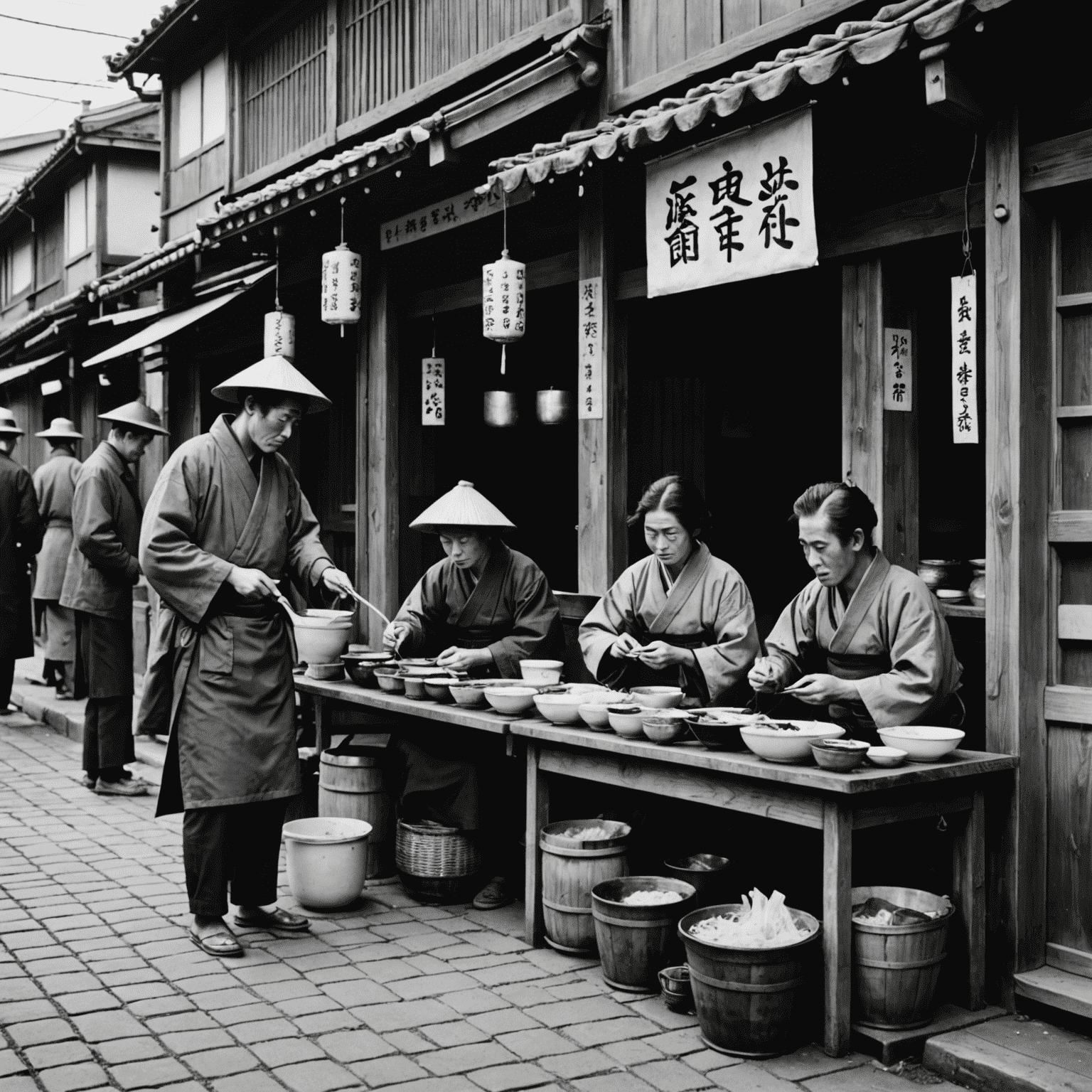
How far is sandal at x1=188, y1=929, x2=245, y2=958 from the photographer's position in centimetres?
580

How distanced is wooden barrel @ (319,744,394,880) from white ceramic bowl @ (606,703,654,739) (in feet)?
6.70

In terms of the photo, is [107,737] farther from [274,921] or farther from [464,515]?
[464,515]

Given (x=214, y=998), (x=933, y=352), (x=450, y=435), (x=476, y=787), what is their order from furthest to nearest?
(x=450, y=435) → (x=933, y=352) → (x=476, y=787) → (x=214, y=998)

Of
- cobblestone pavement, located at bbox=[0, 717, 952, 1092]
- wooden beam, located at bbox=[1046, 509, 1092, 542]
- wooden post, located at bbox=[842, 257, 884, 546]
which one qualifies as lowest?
cobblestone pavement, located at bbox=[0, 717, 952, 1092]

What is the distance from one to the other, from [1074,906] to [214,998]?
3.59 meters

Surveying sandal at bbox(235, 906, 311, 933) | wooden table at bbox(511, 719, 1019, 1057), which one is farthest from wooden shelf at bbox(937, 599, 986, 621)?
sandal at bbox(235, 906, 311, 933)

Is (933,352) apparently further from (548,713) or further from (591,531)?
(548,713)

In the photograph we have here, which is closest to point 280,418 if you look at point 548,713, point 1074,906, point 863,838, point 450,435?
point 548,713

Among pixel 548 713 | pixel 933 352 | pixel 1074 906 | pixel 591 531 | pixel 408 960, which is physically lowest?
pixel 408 960

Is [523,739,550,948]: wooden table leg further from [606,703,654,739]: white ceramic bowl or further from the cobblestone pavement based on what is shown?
[606,703,654,739]: white ceramic bowl

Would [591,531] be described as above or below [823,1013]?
above

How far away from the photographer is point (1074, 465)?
16.8 ft

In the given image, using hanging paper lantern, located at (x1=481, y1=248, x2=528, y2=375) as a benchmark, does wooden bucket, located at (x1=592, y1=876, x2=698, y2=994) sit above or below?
below

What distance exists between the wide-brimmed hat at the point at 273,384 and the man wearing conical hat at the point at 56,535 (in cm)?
759
